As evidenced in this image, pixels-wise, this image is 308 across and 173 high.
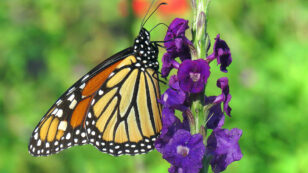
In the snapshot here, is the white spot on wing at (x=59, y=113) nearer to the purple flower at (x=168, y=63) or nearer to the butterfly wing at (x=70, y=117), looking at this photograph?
the butterfly wing at (x=70, y=117)

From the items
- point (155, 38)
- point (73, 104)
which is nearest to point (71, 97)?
point (73, 104)

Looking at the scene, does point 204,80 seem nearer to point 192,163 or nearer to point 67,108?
point 192,163

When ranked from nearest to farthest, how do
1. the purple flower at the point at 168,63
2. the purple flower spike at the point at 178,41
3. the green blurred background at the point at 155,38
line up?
the purple flower spike at the point at 178,41
the purple flower at the point at 168,63
the green blurred background at the point at 155,38

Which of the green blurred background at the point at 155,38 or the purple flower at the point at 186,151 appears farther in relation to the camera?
the green blurred background at the point at 155,38

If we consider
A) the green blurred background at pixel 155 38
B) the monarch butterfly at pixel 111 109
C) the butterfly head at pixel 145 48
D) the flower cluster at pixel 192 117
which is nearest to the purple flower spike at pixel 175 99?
the flower cluster at pixel 192 117

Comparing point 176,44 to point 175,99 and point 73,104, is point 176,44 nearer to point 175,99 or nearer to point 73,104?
point 175,99

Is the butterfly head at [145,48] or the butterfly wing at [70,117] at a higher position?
the butterfly head at [145,48]
